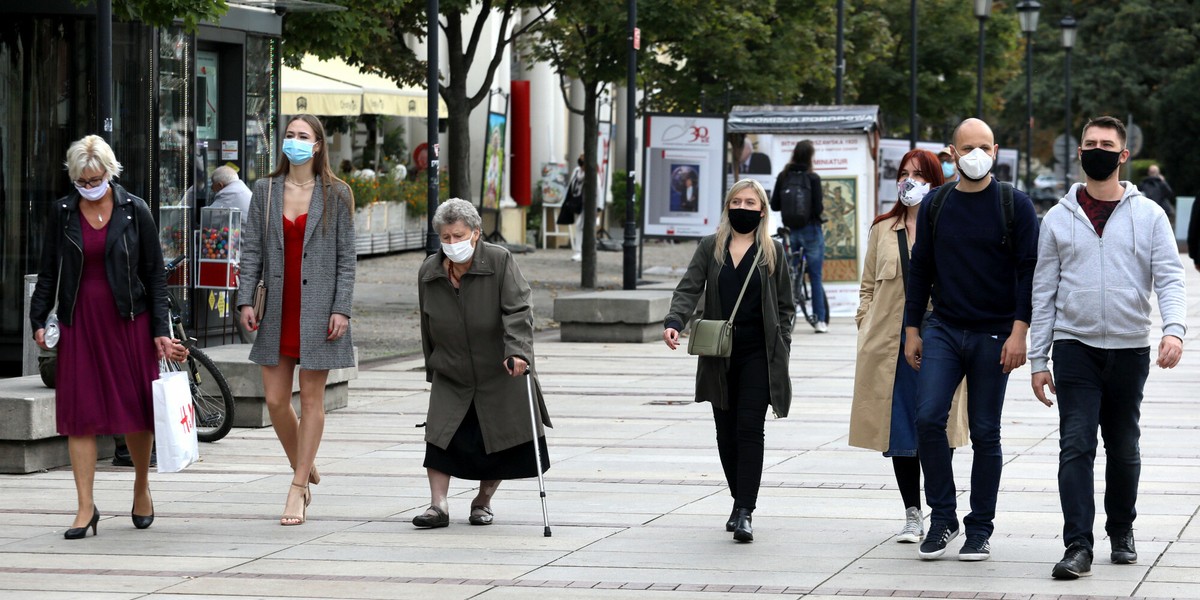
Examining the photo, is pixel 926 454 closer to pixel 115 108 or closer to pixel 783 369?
pixel 783 369

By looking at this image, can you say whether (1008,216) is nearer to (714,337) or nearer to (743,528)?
(714,337)

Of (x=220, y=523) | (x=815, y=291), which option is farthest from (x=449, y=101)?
(x=220, y=523)

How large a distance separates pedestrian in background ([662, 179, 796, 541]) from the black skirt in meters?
0.84

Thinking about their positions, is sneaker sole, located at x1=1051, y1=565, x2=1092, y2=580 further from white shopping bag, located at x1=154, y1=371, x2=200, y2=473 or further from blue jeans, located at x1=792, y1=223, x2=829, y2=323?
blue jeans, located at x1=792, y1=223, x2=829, y2=323

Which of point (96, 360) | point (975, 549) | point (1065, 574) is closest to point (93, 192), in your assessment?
point (96, 360)

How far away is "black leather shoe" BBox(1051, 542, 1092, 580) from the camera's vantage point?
269 inches

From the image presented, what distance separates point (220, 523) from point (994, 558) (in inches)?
130

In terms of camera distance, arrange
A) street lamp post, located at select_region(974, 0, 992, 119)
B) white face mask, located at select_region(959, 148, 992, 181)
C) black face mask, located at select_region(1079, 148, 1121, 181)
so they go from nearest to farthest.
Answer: black face mask, located at select_region(1079, 148, 1121, 181) < white face mask, located at select_region(959, 148, 992, 181) < street lamp post, located at select_region(974, 0, 992, 119)

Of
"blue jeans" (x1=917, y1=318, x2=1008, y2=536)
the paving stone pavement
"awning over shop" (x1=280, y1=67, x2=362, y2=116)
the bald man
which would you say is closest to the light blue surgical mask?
the paving stone pavement

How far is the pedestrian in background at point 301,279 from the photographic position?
8164mm

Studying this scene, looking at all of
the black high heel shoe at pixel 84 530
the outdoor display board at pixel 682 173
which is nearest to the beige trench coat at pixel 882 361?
the black high heel shoe at pixel 84 530

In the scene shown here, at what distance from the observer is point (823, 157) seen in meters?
21.2

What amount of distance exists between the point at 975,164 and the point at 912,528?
1580mm

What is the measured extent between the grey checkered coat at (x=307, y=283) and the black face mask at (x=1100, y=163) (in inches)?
123
